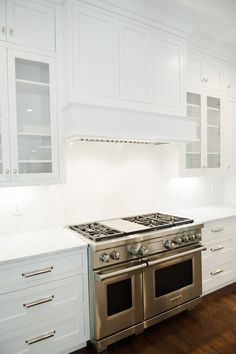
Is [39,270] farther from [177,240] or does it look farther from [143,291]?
[177,240]

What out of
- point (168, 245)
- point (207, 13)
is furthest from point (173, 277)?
point (207, 13)

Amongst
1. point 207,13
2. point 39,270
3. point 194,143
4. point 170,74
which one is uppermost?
point 207,13

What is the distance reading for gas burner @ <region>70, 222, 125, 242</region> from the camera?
1.95 meters

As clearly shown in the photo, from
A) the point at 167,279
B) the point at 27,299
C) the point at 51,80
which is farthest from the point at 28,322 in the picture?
the point at 51,80

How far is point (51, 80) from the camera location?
6.63ft

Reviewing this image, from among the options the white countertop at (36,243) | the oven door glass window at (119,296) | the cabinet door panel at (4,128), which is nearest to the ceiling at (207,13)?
the cabinet door panel at (4,128)

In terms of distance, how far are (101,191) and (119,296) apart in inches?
40.0

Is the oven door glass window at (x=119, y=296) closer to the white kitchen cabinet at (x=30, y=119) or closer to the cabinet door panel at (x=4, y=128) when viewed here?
the white kitchen cabinet at (x=30, y=119)

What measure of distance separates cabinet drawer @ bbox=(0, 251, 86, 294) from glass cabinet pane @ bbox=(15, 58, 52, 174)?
0.70m

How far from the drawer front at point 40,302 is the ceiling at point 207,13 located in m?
2.52

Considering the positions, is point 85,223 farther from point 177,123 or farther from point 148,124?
point 177,123

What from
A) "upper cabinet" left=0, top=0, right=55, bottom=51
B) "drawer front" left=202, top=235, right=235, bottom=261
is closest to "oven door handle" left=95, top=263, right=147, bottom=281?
"drawer front" left=202, top=235, right=235, bottom=261

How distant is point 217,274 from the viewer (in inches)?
108

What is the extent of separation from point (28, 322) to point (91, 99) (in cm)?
171
